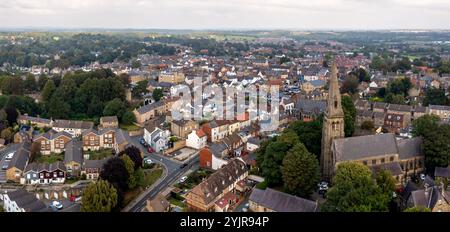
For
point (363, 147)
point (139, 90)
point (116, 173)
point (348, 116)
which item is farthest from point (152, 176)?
point (139, 90)

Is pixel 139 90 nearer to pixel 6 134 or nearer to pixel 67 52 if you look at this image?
pixel 6 134

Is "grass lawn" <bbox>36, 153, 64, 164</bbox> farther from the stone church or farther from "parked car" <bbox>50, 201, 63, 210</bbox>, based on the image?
the stone church

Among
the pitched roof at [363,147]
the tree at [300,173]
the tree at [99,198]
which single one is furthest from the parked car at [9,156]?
the pitched roof at [363,147]

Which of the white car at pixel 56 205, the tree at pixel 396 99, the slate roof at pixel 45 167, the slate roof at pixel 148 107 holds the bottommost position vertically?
the white car at pixel 56 205

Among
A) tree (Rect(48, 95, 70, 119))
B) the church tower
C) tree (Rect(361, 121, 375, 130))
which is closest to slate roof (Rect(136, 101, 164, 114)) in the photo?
tree (Rect(48, 95, 70, 119))

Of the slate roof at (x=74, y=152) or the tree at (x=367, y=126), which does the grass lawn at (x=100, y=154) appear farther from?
the tree at (x=367, y=126)

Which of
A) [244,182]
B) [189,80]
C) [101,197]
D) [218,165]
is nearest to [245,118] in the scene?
[218,165]
